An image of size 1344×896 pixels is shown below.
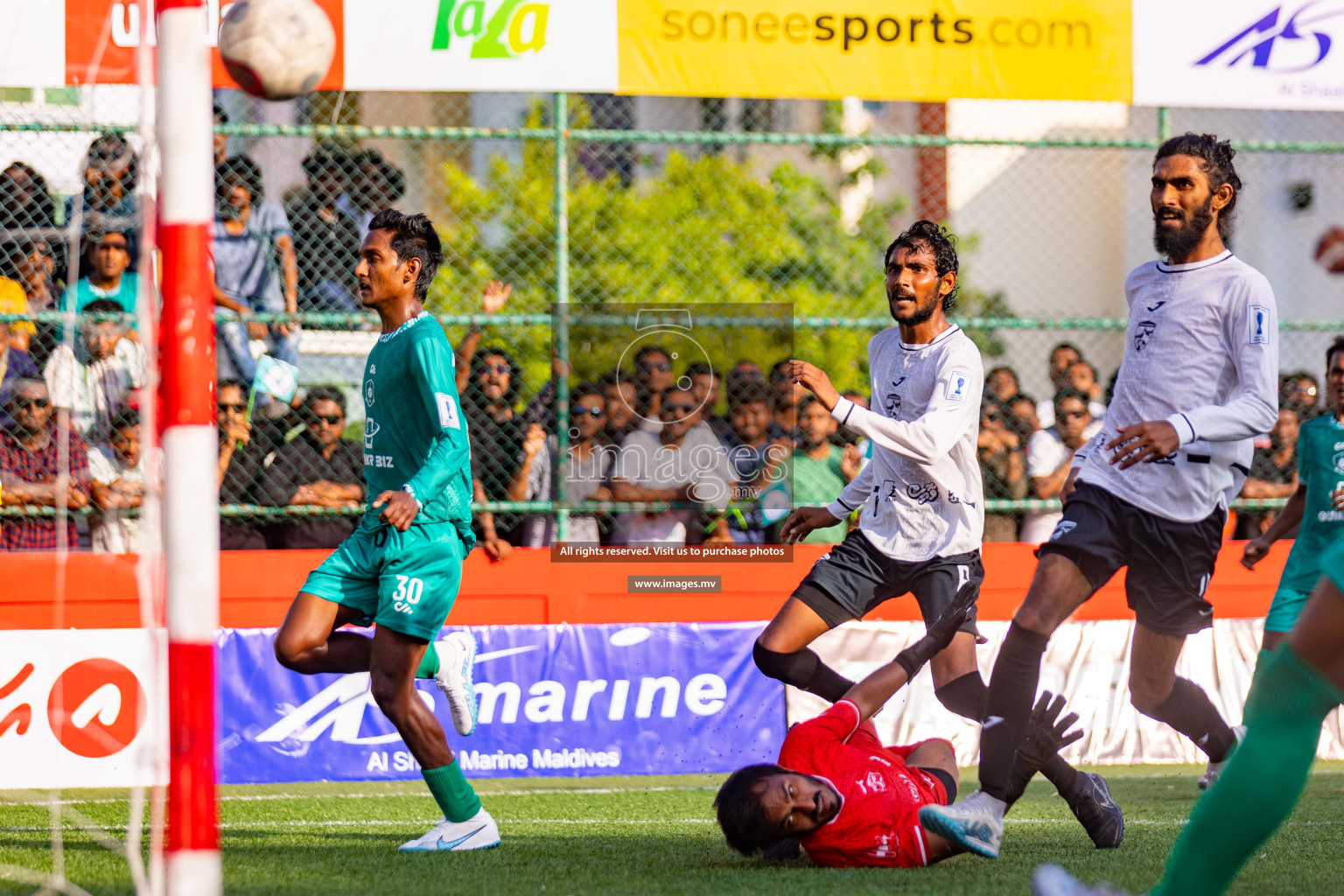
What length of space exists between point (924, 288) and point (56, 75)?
5.10m

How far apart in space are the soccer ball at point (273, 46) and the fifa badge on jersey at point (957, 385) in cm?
241

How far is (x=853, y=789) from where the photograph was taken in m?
4.78

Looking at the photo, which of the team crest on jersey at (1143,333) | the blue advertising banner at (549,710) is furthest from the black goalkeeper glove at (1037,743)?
the blue advertising banner at (549,710)

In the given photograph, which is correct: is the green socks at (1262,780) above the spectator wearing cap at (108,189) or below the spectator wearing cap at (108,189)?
below

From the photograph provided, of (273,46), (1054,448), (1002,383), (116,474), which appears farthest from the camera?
(1002,383)

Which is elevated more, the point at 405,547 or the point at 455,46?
the point at 455,46

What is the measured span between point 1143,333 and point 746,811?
213 centimetres

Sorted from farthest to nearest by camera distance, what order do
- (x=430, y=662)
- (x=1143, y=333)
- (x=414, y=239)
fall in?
(x=430, y=662)
(x=414, y=239)
(x=1143, y=333)

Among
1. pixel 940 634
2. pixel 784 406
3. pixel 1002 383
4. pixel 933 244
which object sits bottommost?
pixel 940 634

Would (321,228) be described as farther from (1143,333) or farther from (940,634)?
(1143,333)

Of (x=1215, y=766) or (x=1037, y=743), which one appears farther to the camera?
(x=1215, y=766)

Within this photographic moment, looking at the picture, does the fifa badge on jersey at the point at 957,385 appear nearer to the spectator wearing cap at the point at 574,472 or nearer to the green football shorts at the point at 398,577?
the green football shorts at the point at 398,577

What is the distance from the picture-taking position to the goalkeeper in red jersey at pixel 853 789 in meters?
4.60

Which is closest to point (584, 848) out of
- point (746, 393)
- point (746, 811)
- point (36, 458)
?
point (746, 811)
